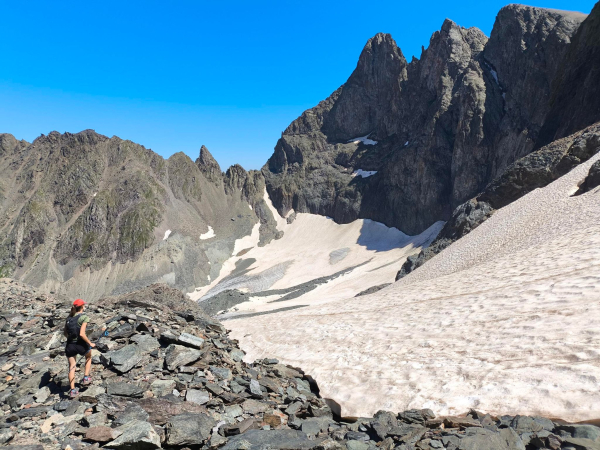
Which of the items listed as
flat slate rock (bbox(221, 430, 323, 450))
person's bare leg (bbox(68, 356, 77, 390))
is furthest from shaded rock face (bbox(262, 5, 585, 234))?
person's bare leg (bbox(68, 356, 77, 390))

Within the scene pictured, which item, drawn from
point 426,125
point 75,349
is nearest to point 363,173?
point 426,125

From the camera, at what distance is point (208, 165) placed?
6073 inches

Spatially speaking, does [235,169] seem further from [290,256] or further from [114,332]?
[114,332]

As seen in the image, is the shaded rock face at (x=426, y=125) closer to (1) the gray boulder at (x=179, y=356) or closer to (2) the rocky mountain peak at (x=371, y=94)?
(2) the rocky mountain peak at (x=371, y=94)

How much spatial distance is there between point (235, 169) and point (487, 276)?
146896 millimetres

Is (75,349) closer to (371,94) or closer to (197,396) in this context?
(197,396)

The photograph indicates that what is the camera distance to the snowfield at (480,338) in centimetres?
779

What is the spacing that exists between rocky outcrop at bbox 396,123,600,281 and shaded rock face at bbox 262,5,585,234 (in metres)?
32.4

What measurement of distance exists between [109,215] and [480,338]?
425ft

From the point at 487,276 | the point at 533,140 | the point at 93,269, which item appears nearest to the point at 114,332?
the point at 487,276

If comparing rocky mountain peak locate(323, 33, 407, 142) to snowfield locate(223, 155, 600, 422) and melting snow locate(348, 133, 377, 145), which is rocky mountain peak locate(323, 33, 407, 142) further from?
snowfield locate(223, 155, 600, 422)

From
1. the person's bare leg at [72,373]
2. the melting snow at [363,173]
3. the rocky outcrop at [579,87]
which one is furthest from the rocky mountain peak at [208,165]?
the person's bare leg at [72,373]

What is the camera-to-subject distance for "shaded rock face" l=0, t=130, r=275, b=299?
354 ft

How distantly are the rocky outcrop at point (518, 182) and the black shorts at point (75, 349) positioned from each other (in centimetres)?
4222
